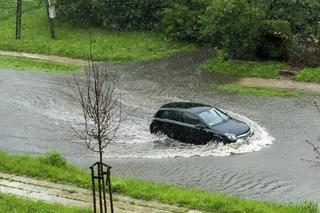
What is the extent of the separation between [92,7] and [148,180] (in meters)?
29.6

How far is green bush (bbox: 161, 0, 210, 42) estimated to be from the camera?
41.3m

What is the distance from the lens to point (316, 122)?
24.1 m

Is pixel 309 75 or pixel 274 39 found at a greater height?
pixel 274 39

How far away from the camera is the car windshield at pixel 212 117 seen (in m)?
22.2

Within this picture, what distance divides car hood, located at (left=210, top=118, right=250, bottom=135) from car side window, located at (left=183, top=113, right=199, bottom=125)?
0.72 metres

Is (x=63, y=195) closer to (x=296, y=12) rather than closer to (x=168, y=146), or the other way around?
(x=168, y=146)

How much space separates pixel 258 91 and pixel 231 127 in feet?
26.8

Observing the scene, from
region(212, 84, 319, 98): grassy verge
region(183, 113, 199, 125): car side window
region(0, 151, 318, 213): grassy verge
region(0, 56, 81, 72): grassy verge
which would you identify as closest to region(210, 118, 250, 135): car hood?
region(183, 113, 199, 125): car side window

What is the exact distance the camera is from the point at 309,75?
3116 centimetres

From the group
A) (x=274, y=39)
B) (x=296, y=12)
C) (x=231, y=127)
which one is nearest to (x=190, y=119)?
(x=231, y=127)

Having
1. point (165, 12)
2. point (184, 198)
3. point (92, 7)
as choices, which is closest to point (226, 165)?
point (184, 198)

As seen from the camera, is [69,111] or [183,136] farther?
[69,111]

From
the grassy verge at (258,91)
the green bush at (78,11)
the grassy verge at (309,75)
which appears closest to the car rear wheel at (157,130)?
the grassy verge at (258,91)

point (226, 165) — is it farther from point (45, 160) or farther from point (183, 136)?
point (45, 160)
